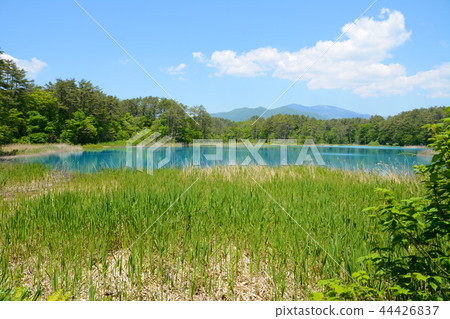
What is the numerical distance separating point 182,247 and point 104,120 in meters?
52.3

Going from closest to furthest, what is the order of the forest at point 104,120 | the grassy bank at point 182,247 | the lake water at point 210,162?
1. the grassy bank at point 182,247
2. the lake water at point 210,162
3. the forest at point 104,120

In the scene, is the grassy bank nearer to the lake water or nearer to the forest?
the lake water

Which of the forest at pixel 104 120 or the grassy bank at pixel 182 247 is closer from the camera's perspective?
→ the grassy bank at pixel 182 247

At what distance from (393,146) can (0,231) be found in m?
Answer: 68.1

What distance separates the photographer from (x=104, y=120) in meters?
49.7

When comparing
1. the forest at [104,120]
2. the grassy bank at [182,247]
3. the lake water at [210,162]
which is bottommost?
the grassy bank at [182,247]

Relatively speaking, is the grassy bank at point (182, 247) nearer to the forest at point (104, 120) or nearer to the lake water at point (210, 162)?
the lake water at point (210, 162)

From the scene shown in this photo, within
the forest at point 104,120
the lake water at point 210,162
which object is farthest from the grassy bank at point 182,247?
the forest at point 104,120

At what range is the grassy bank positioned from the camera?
2.77 m

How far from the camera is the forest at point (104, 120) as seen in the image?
27.8 m

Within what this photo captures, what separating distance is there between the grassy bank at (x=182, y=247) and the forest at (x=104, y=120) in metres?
21.5
